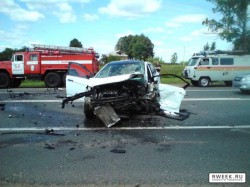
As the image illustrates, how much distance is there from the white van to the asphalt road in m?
12.1

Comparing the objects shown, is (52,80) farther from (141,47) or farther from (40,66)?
(141,47)

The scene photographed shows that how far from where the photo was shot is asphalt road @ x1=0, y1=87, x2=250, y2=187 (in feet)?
15.0

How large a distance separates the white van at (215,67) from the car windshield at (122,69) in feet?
41.1

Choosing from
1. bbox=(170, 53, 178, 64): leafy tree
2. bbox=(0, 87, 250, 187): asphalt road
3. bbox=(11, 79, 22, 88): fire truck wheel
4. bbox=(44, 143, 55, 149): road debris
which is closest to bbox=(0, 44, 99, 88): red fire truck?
bbox=(11, 79, 22, 88): fire truck wheel

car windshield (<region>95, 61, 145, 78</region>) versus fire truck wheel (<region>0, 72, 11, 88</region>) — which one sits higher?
car windshield (<region>95, 61, 145, 78</region>)

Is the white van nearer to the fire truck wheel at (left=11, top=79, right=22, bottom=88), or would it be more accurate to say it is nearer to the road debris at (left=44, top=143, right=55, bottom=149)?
the fire truck wheel at (left=11, top=79, right=22, bottom=88)

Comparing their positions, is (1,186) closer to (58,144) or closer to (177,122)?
(58,144)

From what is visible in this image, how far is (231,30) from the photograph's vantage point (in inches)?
1229

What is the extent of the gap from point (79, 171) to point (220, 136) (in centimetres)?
362

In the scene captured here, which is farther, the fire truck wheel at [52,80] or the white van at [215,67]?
the white van at [215,67]

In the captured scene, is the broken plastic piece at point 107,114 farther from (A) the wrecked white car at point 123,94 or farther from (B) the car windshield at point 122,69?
(B) the car windshield at point 122,69

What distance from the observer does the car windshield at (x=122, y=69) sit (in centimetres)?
981

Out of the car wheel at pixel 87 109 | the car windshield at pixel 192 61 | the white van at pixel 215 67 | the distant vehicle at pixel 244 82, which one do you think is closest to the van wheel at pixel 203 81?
the white van at pixel 215 67

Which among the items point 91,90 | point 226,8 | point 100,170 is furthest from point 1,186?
point 226,8
